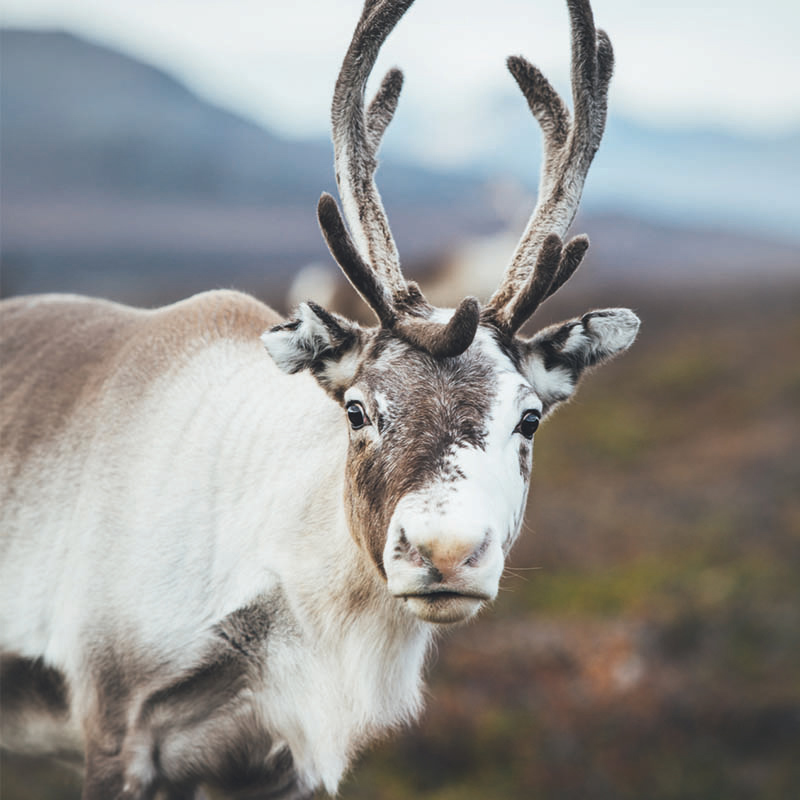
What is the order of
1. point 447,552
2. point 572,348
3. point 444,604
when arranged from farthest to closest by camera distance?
point 572,348, point 444,604, point 447,552

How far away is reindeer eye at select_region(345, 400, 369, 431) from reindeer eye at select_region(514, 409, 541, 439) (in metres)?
0.51

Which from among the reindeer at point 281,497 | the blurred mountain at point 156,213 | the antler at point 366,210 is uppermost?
the antler at point 366,210

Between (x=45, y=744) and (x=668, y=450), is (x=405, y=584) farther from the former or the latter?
(x=668, y=450)

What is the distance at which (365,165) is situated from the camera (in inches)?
150

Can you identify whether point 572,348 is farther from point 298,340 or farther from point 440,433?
point 298,340

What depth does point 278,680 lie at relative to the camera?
3752 millimetres

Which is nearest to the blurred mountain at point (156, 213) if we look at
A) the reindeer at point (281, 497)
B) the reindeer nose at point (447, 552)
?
the reindeer at point (281, 497)

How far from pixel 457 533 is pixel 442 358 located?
73 cm

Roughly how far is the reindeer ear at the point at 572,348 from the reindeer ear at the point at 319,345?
641 millimetres

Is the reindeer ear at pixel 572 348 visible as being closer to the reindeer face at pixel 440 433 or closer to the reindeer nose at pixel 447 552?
the reindeer face at pixel 440 433

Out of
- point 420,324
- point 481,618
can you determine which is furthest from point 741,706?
point 420,324

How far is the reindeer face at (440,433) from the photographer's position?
2.83 m

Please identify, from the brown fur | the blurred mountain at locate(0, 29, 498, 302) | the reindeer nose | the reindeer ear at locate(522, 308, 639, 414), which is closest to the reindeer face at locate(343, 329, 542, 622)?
the reindeer nose

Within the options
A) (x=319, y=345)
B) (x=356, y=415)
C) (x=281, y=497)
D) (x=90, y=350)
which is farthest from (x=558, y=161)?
(x=90, y=350)
